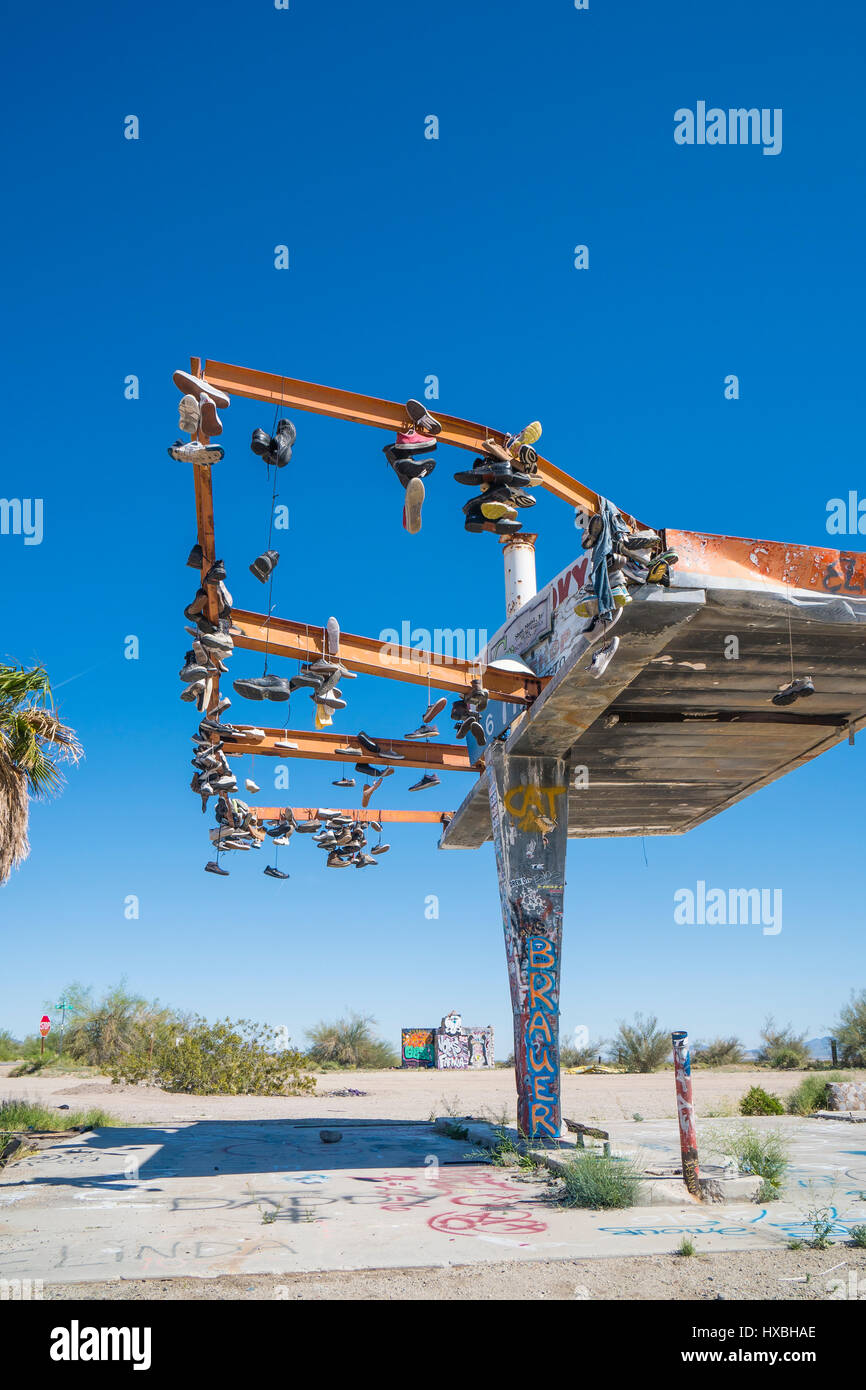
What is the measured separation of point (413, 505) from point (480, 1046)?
31844mm

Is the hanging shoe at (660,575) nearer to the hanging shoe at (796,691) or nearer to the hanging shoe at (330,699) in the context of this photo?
the hanging shoe at (796,691)

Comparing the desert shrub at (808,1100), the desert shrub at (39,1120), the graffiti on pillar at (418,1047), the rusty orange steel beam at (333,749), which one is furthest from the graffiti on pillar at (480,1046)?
the rusty orange steel beam at (333,749)

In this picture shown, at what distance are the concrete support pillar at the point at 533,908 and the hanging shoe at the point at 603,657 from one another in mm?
3332

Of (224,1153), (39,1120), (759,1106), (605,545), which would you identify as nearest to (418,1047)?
(759,1106)

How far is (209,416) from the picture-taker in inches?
296

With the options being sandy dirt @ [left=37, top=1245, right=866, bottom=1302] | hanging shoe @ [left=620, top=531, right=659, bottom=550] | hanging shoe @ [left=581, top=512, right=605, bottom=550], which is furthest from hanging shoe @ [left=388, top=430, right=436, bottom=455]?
sandy dirt @ [left=37, top=1245, right=866, bottom=1302]

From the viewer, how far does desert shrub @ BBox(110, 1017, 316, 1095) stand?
26.4m

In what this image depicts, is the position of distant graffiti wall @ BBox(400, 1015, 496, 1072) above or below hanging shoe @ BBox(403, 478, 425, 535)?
below

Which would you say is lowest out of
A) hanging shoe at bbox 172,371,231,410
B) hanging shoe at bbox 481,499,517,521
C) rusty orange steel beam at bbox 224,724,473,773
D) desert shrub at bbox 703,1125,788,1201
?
desert shrub at bbox 703,1125,788,1201

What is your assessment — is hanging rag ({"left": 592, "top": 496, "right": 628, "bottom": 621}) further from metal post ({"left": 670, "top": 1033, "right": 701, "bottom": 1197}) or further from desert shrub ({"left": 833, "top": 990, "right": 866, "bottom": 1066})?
desert shrub ({"left": 833, "top": 990, "right": 866, "bottom": 1066})

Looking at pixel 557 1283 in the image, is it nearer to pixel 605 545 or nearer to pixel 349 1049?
pixel 605 545

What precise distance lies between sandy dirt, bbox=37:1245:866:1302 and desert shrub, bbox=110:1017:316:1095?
2214cm
